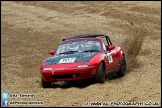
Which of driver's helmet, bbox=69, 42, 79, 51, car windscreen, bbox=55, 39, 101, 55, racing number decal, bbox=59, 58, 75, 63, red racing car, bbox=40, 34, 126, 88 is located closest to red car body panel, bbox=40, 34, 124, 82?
red racing car, bbox=40, 34, 126, 88

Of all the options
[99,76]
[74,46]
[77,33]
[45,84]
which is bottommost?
[77,33]

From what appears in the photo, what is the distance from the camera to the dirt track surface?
9.83 meters

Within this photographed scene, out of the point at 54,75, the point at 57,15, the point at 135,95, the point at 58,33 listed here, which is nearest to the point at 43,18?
the point at 57,15

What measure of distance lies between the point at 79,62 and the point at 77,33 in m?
14.1

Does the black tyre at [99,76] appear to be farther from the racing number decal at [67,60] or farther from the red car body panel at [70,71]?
the racing number decal at [67,60]

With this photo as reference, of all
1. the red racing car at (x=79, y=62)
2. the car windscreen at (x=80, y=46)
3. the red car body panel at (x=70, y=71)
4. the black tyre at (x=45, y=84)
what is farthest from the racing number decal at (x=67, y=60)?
the car windscreen at (x=80, y=46)

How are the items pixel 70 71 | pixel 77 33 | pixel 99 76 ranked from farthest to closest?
pixel 77 33 → pixel 99 76 → pixel 70 71

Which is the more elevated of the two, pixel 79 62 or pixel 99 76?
pixel 79 62

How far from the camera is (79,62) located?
1132cm

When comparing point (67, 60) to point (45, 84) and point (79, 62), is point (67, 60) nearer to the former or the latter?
point (79, 62)

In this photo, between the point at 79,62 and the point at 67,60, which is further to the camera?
the point at 67,60

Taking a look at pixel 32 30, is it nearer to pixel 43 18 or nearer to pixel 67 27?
pixel 67 27

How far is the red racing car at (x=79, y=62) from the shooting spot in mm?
11188

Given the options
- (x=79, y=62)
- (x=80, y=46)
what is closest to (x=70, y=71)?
(x=79, y=62)
